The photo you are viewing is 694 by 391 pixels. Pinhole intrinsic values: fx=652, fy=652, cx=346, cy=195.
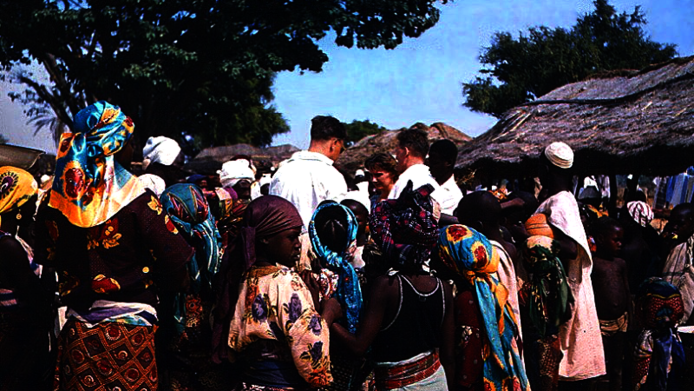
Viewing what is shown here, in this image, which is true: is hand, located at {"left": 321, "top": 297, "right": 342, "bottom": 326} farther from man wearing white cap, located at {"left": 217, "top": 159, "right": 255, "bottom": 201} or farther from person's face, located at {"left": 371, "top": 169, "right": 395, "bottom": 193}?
man wearing white cap, located at {"left": 217, "top": 159, "right": 255, "bottom": 201}

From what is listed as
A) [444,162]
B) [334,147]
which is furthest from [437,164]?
[334,147]

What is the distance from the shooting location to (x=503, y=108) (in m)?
30.2

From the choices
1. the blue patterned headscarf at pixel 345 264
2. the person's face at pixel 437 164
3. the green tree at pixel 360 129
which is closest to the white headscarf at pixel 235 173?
the person's face at pixel 437 164

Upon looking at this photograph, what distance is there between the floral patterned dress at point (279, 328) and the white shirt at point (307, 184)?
1.87 m

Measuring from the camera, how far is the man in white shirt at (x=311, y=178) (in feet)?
15.6

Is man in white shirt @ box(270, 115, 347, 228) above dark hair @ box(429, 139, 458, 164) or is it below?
below

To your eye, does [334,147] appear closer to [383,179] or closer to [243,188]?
[383,179]

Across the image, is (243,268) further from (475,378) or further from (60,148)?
(475,378)

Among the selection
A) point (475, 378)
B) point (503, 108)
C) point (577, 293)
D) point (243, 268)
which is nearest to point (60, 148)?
point (243, 268)

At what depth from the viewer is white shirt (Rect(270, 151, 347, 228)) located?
15.6 feet

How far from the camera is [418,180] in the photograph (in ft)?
16.4

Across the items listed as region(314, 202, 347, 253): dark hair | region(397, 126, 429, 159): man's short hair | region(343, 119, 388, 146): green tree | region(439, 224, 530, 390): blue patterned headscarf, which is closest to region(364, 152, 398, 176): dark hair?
region(397, 126, 429, 159): man's short hair

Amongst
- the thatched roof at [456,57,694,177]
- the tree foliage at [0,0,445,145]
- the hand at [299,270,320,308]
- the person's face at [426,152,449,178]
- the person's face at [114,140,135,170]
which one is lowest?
the hand at [299,270,320,308]

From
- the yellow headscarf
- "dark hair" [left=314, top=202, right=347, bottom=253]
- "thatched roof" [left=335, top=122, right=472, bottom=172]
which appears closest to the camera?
"dark hair" [left=314, top=202, right=347, bottom=253]
